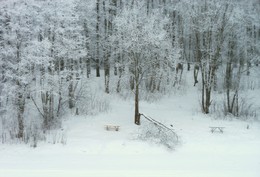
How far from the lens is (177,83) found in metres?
31.7

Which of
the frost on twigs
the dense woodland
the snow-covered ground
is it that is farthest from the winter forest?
the snow-covered ground

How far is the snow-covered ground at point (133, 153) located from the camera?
38.9 ft

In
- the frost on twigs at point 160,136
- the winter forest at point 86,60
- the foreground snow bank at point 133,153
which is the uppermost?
the winter forest at point 86,60

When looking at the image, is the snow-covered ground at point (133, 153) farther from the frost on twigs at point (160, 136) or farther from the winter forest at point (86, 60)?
the winter forest at point (86, 60)

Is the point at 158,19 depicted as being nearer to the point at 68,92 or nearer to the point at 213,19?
the point at 213,19

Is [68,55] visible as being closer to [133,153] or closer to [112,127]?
[112,127]

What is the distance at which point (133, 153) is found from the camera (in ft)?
47.3

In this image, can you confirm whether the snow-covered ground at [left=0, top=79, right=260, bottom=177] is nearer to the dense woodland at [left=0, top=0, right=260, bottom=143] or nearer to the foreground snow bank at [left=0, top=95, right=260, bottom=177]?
the foreground snow bank at [left=0, top=95, right=260, bottom=177]

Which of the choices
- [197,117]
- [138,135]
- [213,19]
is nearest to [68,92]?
[138,135]

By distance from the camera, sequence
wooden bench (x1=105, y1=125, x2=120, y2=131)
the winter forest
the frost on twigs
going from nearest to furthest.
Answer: the frost on twigs, the winter forest, wooden bench (x1=105, y1=125, x2=120, y2=131)

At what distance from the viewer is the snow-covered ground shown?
11867 millimetres

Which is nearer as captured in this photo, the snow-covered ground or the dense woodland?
the snow-covered ground

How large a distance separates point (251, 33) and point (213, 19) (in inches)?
813

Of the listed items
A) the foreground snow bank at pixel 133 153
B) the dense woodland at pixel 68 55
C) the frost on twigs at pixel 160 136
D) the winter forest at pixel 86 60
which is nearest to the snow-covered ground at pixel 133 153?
the foreground snow bank at pixel 133 153
